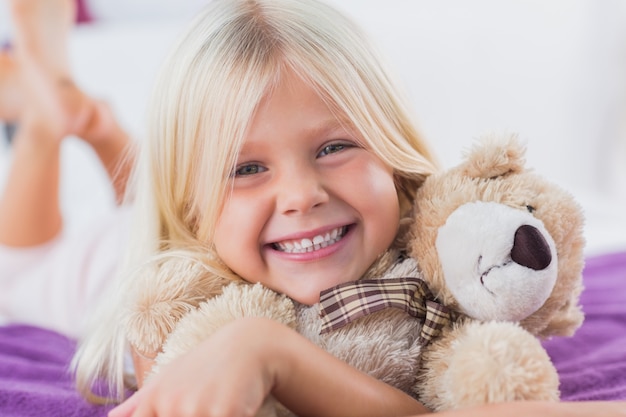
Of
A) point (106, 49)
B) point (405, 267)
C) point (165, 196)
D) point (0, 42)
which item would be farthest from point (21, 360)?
point (0, 42)

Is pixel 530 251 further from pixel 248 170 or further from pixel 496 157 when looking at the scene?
pixel 248 170

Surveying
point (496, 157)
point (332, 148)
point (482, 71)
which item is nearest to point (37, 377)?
point (332, 148)

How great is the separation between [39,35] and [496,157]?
1.17 m

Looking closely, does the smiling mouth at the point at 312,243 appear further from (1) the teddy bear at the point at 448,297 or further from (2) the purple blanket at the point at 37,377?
(2) the purple blanket at the point at 37,377

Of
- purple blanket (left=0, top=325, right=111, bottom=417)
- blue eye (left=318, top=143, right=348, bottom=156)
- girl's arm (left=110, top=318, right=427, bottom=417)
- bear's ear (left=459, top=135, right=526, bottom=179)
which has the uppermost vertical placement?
bear's ear (left=459, top=135, right=526, bottom=179)

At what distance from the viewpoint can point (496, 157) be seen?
2.78 ft

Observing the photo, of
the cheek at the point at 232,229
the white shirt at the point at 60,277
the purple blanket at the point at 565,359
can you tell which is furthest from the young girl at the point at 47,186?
the cheek at the point at 232,229

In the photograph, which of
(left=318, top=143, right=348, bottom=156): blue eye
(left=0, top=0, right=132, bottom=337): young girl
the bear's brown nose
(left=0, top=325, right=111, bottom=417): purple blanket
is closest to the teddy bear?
the bear's brown nose

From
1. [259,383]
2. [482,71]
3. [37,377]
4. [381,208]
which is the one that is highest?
[482,71]

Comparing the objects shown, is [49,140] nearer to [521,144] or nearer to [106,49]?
[106,49]

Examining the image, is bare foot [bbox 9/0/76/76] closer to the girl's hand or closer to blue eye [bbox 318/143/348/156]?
blue eye [bbox 318/143/348/156]

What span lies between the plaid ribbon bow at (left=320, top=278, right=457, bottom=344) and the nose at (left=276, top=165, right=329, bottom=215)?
9 cm

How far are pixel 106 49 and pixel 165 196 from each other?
159 cm

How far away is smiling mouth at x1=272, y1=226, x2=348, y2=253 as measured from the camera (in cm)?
86
